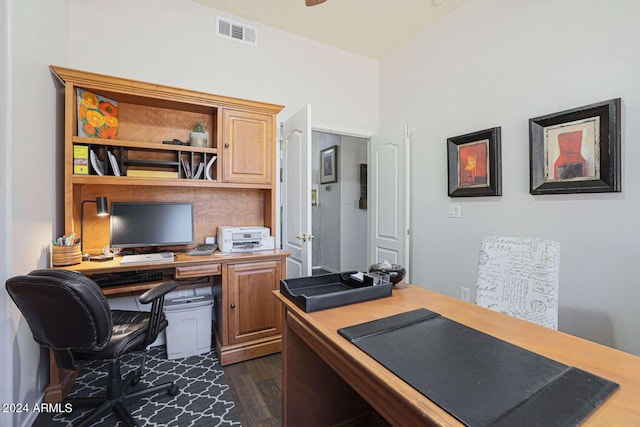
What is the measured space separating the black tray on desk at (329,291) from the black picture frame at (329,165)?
3471 mm

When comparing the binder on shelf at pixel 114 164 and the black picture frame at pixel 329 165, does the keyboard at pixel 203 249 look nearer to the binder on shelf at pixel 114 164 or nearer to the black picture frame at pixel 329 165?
the binder on shelf at pixel 114 164

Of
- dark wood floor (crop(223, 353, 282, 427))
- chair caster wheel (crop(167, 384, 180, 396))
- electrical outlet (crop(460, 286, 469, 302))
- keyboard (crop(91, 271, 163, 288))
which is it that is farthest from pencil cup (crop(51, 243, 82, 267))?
electrical outlet (crop(460, 286, 469, 302))

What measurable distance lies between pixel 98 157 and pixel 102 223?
0.54m

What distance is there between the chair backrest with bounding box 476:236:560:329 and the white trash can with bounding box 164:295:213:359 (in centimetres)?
205

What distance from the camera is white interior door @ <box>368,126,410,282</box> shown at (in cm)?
295

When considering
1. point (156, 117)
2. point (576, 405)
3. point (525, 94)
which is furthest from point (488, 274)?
point (156, 117)

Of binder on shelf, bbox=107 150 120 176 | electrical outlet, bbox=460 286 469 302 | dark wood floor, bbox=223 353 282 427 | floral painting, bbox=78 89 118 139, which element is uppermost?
floral painting, bbox=78 89 118 139

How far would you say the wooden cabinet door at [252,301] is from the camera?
7.38 feet

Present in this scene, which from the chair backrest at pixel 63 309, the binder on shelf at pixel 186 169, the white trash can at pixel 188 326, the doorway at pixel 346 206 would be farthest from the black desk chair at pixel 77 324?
the doorway at pixel 346 206

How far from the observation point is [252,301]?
2.33 m

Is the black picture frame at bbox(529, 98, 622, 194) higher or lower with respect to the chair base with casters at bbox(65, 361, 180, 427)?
higher

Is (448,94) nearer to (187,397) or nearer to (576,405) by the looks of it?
(576,405)

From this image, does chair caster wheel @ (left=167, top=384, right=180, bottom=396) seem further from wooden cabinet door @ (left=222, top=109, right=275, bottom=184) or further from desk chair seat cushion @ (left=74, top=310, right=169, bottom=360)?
wooden cabinet door @ (left=222, top=109, right=275, bottom=184)

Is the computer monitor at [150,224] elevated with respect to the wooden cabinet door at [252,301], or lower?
elevated
